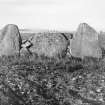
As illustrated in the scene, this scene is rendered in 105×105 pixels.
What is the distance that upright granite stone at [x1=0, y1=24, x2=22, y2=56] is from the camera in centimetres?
1669

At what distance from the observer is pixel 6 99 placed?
916 cm

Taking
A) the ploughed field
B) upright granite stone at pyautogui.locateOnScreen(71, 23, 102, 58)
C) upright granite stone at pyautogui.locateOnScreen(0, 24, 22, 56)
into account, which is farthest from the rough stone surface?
the ploughed field

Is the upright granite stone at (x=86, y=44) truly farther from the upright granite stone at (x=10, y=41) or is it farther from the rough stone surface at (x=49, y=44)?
the upright granite stone at (x=10, y=41)

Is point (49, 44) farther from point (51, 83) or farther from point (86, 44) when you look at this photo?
point (51, 83)

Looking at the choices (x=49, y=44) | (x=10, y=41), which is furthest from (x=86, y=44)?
(x=10, y=41)

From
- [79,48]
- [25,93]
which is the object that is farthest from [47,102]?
[79,48]

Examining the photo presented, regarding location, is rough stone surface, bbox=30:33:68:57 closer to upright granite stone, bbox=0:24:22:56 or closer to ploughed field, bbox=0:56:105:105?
upright granite stone, bbox=0:24:22:56

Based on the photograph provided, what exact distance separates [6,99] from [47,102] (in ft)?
5.27

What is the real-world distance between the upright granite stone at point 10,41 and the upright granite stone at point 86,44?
12.9ft

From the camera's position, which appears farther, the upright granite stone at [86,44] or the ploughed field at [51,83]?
the upright granite stone at [86,44]

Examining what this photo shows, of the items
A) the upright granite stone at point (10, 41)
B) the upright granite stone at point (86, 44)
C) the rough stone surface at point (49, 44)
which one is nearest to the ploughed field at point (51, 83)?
the upright granite stone at point (86, 44)

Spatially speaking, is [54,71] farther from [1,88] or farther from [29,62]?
[1,88]

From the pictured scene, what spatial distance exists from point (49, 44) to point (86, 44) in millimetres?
2533

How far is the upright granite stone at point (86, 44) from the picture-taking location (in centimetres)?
1606
